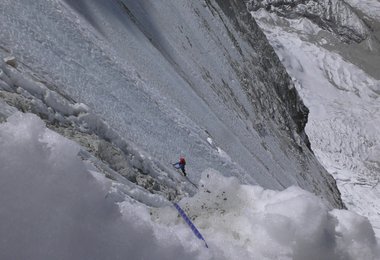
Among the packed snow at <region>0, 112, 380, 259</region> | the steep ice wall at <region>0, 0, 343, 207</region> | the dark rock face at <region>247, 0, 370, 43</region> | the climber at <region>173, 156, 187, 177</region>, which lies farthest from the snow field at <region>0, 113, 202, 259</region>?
the dark rock face at <region>247, 0, 370, 43</region>

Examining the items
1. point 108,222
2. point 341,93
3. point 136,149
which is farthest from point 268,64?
point 341,93

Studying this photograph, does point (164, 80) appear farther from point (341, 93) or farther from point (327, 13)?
point (327, 13)

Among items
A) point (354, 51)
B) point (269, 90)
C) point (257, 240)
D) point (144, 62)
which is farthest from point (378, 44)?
point (257, 240)

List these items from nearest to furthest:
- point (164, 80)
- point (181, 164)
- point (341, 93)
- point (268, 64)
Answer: point (181, 164) → point (164, 80) → point (268, 64) → point (341, 93)

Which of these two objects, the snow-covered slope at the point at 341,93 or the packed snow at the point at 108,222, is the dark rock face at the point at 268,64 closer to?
the packed snow at the point at 108,222

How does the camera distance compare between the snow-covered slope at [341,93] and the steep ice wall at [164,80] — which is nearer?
the steep ice wall at [164,80]

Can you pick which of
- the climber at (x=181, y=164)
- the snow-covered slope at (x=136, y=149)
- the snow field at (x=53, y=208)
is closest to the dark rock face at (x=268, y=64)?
the snow-covered slope at (x=136, y=149)
